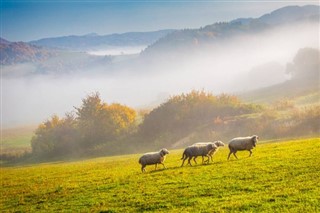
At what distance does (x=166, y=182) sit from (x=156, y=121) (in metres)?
80.6

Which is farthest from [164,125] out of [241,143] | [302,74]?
[302,74]

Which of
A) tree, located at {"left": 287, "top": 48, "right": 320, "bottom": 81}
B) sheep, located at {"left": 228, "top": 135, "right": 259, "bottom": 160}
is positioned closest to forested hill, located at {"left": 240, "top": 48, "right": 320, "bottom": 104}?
tree, located at {"left": 287, "top": 48, "right": 320, "bottom": 81}

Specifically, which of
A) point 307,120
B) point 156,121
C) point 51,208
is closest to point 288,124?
point 307,120

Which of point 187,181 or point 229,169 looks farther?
point 229,169

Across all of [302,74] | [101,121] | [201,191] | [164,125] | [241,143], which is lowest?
[201,191]

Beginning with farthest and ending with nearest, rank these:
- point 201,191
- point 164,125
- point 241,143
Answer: point 164,125 → point 241,143 → point 201,191

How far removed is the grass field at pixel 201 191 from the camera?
2195cm

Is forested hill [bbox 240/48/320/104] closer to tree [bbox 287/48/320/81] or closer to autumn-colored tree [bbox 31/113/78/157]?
tree [bbox 287/48/320/81]

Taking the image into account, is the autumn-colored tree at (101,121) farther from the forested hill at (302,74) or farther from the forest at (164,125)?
the forested hill at (302,74)

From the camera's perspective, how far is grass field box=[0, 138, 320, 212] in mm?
21953

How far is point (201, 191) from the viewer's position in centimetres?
2622

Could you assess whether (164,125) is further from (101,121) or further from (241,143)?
Answer: (241,143)

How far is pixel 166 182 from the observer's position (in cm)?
3041

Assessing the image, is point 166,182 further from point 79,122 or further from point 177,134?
point 79,122
